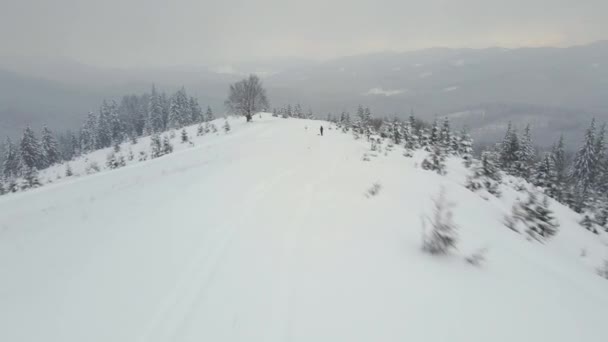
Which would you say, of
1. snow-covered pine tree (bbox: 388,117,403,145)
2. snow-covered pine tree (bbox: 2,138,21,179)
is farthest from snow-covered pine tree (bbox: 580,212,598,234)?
snow-covered pine tree (bbox: 2,138,21,179)

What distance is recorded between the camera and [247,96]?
52.4m

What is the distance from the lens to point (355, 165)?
14.4 meters

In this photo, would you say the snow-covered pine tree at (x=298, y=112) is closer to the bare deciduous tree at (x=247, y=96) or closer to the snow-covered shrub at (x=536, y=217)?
the bare deciduous tree at (x=247, y=96)

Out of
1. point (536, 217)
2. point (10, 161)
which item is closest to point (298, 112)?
point (10, 161)

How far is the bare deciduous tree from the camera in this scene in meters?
52.2

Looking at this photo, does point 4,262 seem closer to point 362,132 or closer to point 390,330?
point 390,330

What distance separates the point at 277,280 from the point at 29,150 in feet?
275

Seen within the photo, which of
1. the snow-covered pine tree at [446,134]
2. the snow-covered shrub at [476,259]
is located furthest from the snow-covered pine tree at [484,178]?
the snow-covered pine tree at [446,134]

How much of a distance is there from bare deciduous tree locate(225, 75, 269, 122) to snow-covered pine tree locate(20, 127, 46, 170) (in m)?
47.0

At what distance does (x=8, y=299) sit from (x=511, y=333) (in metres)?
6.62

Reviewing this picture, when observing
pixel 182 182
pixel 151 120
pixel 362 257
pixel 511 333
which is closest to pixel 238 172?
pixel 182 182

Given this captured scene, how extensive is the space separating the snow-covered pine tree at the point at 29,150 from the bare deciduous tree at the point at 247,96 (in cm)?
4700

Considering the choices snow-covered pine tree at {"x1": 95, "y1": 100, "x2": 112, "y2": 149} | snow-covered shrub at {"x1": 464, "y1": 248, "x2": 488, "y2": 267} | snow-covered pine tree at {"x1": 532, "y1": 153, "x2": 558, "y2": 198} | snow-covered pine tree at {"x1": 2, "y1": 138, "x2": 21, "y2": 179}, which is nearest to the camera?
snow-covered shrub at {"x1": 464, "y1": 248, "x2": 488, "y2": 267}

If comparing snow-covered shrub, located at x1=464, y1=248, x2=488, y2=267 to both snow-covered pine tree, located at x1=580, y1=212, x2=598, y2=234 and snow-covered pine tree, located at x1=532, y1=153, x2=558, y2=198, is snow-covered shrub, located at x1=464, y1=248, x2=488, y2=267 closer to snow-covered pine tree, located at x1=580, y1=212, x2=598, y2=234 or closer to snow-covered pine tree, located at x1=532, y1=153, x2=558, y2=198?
snow-covered pine tree, located at x1=580, y1=212, x2=598, y2=234
